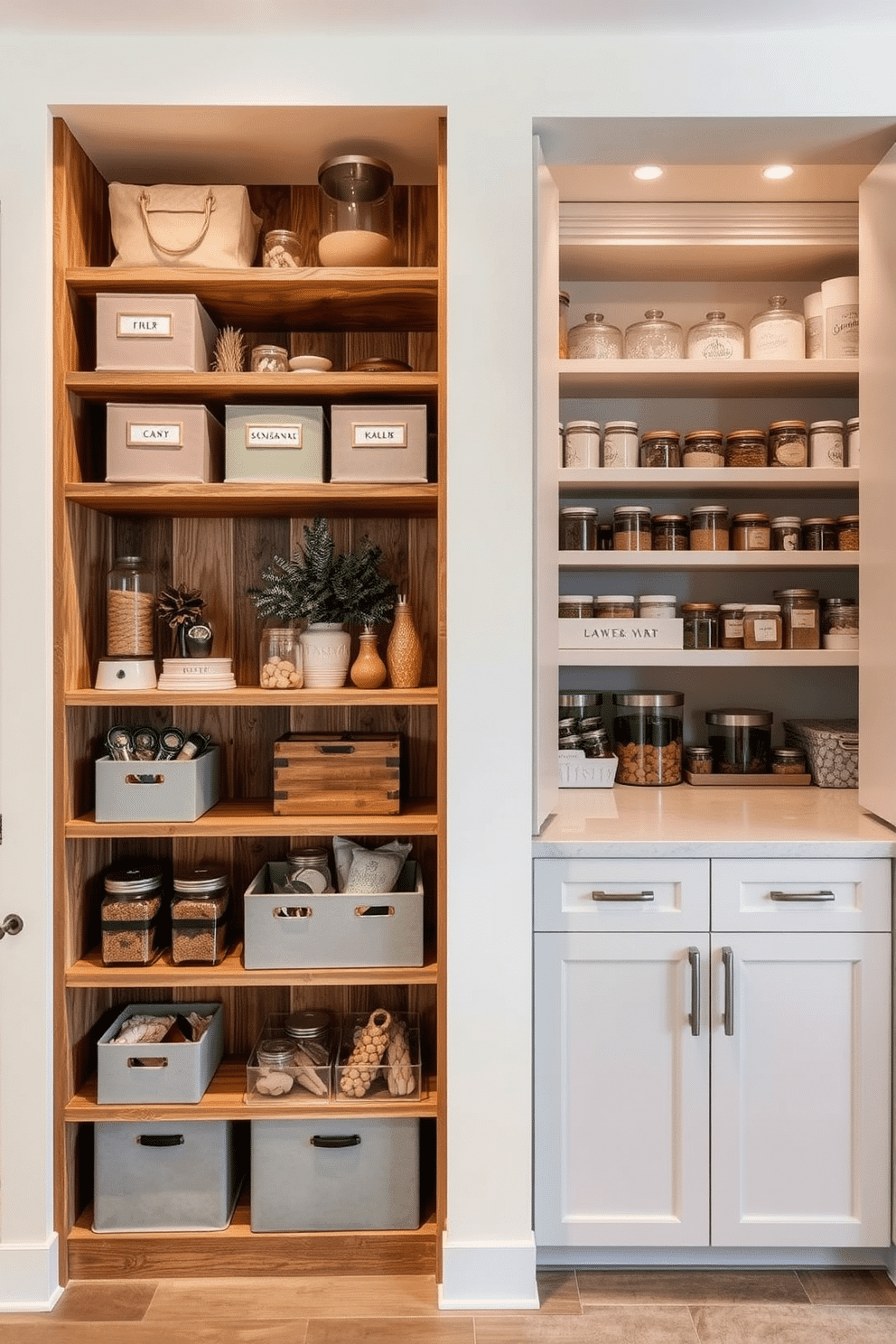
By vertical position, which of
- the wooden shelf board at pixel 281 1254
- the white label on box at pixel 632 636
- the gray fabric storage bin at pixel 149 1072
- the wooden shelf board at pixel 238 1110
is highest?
the white label on box at pixel 632 636

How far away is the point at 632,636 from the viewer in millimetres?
2545

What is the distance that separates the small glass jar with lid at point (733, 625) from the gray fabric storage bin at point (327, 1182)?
4.71ft

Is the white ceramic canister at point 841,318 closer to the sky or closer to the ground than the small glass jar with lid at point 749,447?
closer to the sky

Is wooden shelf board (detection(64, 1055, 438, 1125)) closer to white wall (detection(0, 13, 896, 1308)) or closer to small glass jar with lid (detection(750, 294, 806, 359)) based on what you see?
white wall (detection(0, 13, 896, 1308))

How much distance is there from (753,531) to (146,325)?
1569 mm

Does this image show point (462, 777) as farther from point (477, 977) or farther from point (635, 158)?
point (635, 158)

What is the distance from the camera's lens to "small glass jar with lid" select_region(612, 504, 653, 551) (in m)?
2.57

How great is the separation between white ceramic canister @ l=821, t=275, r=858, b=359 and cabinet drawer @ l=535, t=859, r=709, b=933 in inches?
53.9

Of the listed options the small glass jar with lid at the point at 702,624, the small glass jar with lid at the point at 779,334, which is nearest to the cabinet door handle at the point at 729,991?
the small glass jar with lid at the point at 702,624

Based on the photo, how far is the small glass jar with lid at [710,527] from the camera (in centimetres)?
256

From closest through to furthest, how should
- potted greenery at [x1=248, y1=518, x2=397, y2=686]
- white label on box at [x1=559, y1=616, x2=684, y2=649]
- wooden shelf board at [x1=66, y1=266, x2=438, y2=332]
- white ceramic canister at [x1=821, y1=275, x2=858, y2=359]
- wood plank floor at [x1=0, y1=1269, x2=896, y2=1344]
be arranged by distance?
wood plank floor at [x1=0, y1=1269, x2=896, y2=1344] → wooden shelf board at [x1=66, y1=266, x2=438, y2=332] → potted greenery at [x1=248, y1=518, x2=397, y2=686] → white ceramic canister at [x1=821, y1=275, x2=858, y2=359] → white label on box at [x1=559, y1=616, x2=684, y2=649]

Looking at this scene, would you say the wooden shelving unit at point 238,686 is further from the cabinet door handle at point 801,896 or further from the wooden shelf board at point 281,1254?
the cabinet door handle at point 801,896

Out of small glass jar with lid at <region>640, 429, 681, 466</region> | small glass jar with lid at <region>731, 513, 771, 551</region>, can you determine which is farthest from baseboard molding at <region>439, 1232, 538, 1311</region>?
small glass jar with lid at <region>640, 429, 681, 466</region>

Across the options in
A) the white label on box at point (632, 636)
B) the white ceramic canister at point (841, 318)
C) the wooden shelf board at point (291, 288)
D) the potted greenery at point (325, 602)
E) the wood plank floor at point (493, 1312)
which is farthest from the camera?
the white label on box at point (632, 636)
